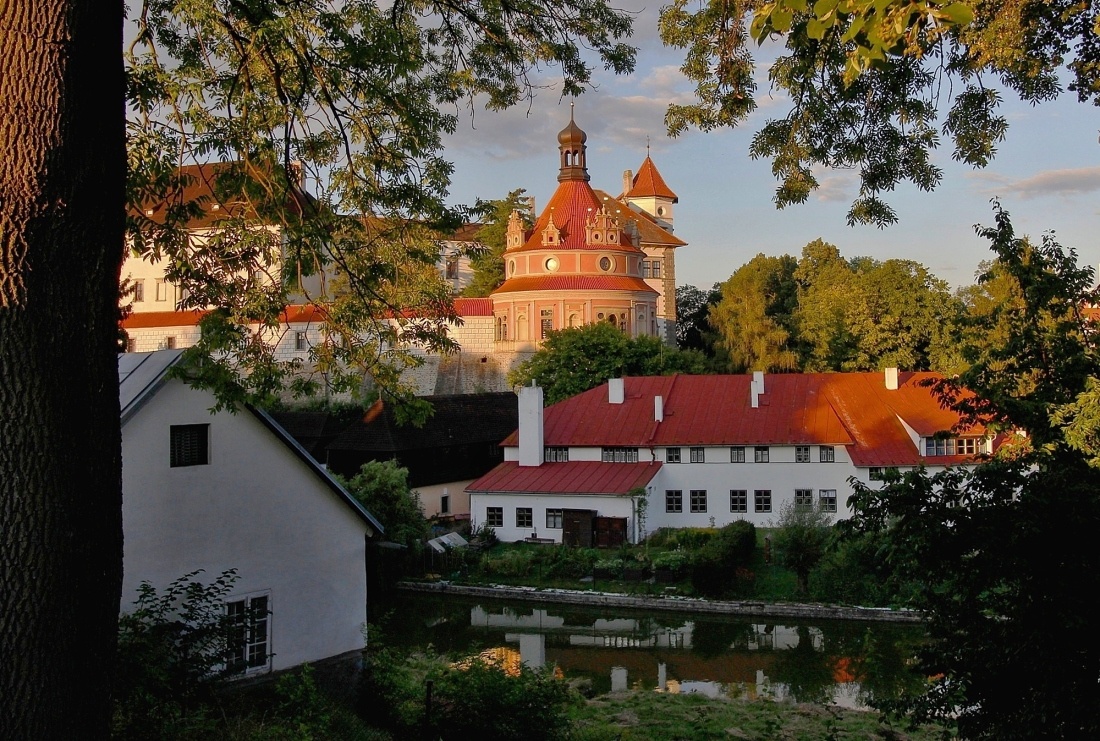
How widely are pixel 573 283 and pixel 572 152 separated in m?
9.06

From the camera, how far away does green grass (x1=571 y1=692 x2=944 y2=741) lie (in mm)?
12156

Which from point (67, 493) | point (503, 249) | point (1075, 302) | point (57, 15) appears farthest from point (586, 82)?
point (503, 249)

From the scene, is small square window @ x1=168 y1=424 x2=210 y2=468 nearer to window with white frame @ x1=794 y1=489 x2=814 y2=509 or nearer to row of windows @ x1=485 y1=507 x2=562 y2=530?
row of windows @ x1=485 y1=507 x2=562 y2=530

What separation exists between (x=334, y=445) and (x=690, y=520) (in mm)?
13347

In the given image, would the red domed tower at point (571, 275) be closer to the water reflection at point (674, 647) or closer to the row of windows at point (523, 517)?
the row of windows at point (523, 517)

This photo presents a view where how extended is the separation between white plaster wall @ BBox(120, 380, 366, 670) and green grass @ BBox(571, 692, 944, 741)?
11.5 ft

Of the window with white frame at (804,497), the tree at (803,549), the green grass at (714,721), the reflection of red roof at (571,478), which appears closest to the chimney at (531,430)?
the reflection of red roof at (571,478)

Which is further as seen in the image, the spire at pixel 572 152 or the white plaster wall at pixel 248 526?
the spire at pixel 572 152

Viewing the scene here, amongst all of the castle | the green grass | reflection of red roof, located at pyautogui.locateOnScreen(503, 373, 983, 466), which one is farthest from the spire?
the green grass

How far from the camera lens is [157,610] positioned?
907 cm

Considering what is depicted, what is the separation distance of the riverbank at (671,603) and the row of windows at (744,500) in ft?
24.3

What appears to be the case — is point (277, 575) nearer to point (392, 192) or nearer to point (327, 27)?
point (392, 192)

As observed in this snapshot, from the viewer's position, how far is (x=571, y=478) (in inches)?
1224

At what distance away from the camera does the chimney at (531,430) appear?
3259 cm
